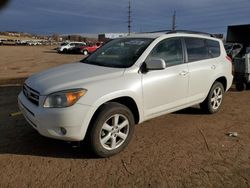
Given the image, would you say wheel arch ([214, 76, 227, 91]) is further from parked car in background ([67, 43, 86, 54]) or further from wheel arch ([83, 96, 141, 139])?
parked car in background ([67, 43, 86, 54])

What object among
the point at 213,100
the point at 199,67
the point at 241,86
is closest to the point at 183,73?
the point at 199,67

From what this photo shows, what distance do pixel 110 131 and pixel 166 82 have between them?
1326 millimetres

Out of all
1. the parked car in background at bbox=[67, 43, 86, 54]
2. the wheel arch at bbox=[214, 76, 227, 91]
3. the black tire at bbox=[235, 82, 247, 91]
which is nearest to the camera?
the wheel arch at bbox=[214, 76, 227, 91]

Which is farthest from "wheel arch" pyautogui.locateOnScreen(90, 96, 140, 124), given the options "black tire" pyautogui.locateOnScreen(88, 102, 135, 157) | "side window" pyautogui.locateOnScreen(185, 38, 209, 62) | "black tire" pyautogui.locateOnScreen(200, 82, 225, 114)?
"black tire" pyautogui.locateOnScreen(200, 82, 225, 114)

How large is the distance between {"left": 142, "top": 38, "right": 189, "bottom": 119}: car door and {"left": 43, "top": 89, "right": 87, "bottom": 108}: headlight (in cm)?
112

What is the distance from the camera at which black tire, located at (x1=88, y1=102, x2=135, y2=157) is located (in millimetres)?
3945

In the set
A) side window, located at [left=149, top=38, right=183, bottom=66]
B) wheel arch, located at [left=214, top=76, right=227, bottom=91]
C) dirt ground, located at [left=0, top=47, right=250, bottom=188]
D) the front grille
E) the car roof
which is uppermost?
the car roof

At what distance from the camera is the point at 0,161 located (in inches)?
157

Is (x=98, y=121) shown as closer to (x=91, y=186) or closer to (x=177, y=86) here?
(x=91, y=186)

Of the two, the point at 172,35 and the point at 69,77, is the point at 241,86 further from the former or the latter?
the point at 69,77

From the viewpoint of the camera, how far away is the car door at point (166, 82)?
180 inches

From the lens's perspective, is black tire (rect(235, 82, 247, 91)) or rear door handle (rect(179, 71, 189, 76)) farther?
black tire (rect(235, 82, 247, 91))

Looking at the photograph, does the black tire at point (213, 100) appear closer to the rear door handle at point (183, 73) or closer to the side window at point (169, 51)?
the rear door handle at point (183, 73)

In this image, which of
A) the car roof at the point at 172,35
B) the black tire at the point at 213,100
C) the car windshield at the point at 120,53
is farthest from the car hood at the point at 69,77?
the black tire at the point at 213,100
